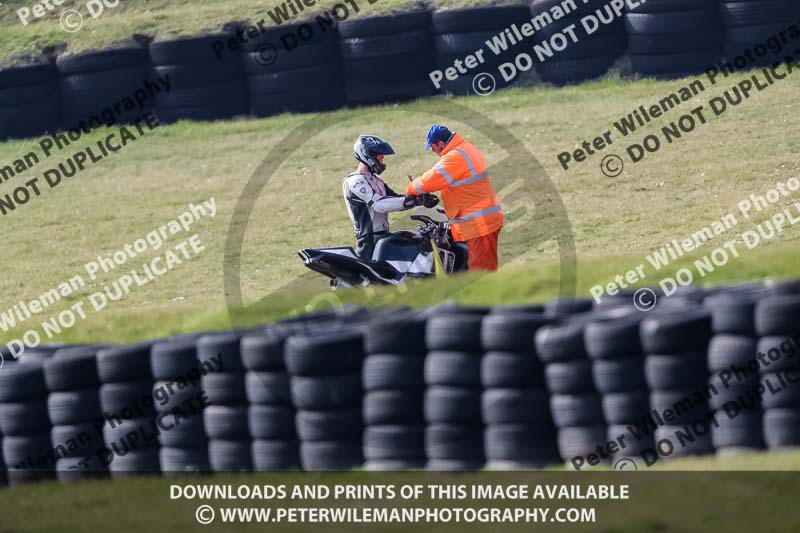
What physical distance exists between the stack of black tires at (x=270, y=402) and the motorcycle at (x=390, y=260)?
325 cm

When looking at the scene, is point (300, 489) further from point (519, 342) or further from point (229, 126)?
point (229, 126)

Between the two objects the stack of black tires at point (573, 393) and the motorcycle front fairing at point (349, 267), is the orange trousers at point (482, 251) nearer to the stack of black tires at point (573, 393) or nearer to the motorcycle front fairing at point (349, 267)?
the motorcycle front fairing at point (349, 267)

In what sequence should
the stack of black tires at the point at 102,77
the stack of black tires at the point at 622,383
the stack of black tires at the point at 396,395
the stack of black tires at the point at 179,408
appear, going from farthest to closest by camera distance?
the stack of black tires at the point at 102,77 → the stack of black tires at the point at 179,408 → the stack of black tires at the point at 396,395 → the stack of black tires at the point at 622,383

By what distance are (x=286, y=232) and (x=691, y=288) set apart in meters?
9.11

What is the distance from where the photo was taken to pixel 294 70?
22109 millimetres

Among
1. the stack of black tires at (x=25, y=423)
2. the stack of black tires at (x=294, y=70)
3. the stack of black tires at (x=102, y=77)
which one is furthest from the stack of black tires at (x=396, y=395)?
the stack of black tires at (x=102, y=77)

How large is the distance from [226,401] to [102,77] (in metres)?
14.7

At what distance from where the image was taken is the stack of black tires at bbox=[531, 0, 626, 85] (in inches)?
809

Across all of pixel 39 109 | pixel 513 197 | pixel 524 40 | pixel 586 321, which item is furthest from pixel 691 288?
pixel 39 109

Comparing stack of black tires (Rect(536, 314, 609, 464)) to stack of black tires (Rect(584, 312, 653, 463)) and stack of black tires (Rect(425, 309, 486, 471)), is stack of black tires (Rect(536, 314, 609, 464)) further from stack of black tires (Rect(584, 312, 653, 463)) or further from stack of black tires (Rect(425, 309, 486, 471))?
stack of black tires (Rect(425, 309, 486, 471))

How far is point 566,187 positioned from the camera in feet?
59.1

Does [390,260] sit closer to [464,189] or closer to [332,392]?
[464,189]

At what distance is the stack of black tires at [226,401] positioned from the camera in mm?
8859

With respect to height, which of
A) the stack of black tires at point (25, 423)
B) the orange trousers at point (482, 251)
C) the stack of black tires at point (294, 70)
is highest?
the stack of black tires at point (294, 70)
